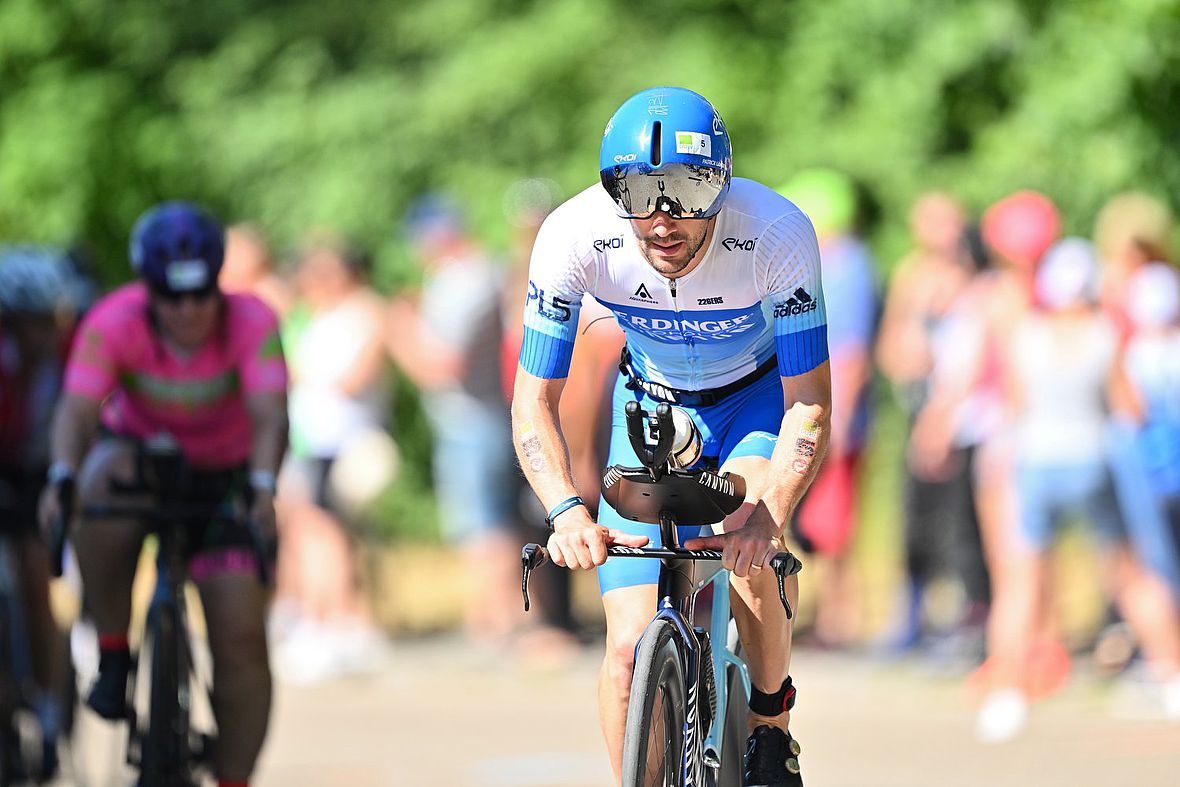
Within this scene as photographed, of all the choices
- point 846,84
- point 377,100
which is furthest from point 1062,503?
point 377,100

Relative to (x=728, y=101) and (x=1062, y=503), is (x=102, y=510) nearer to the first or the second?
(x=1062, y=503)

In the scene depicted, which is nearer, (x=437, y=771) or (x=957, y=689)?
(x=437, y=771)

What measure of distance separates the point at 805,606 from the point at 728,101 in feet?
15.5

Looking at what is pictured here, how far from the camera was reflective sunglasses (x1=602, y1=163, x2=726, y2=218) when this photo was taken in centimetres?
552

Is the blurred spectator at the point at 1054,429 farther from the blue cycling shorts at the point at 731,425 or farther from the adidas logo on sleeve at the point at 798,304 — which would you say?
the adidas logo on sleeve at the point at 798,304

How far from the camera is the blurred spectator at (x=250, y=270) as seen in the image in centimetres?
1292

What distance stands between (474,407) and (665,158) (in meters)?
6.97

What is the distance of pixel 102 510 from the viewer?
24.0 feet

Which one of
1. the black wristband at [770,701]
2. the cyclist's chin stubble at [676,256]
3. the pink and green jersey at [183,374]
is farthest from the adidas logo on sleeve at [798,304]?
the pink and green jersey at [183,374]

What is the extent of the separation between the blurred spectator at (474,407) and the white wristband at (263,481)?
15.9ft

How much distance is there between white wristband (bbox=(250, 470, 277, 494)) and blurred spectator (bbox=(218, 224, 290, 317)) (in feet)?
18.4

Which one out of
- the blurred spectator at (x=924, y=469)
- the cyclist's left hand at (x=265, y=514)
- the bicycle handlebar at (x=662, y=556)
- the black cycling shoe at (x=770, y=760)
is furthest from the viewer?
the blurred spectator at (x=924, y=469)

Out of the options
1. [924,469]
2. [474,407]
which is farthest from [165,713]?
[924,469]

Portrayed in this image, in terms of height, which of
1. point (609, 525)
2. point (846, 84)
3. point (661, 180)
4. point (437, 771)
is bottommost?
point (437, 771)
